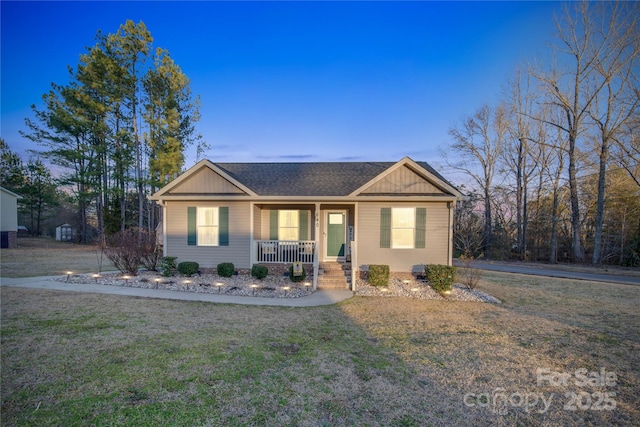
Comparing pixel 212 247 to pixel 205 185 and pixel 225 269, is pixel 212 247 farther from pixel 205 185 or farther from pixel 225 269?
pixel 205 185

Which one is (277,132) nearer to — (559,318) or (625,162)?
(559,318)

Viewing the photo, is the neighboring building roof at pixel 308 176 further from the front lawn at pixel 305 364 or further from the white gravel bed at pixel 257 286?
the front lawn at pixel 305 364

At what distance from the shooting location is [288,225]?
1198 cm

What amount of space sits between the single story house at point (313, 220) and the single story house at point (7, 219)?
64.2 feet

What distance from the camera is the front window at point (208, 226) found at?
11.3 m

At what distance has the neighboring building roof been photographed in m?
10.9

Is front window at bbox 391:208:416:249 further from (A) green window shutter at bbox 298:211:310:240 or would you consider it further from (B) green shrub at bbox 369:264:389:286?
(A) green window shutter at bbox 298:211:310:240

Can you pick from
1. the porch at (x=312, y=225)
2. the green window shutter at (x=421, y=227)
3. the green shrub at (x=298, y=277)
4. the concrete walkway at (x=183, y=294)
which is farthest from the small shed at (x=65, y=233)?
the green window shutter at (x=421, y=227)

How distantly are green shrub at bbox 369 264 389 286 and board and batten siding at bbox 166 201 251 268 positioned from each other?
4659 millimetres

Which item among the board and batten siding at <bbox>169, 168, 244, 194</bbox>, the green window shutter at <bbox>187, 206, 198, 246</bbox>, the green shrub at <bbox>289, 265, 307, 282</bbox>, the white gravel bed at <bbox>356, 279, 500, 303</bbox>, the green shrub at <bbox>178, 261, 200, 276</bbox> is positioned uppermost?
the board and batten siding at <bbox>169, 168, 244, 194</bbox>

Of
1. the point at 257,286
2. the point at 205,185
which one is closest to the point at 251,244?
the point at 257,286

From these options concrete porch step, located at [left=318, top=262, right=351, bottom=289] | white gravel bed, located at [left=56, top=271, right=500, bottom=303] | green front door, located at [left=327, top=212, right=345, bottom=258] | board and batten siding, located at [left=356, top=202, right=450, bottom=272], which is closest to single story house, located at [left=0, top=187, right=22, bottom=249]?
white gravel bed, located at [left=56, top=271, right=500, bottom=303]

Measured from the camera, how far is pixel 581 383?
149 inches

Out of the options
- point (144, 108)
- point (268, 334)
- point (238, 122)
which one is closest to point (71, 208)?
point (144, 108)
